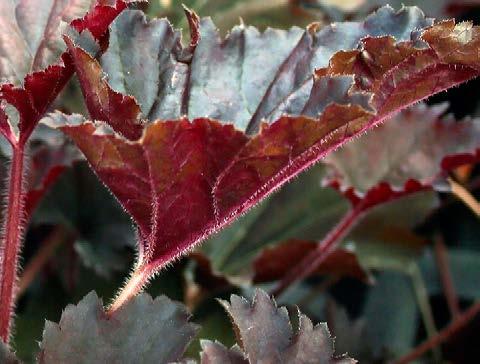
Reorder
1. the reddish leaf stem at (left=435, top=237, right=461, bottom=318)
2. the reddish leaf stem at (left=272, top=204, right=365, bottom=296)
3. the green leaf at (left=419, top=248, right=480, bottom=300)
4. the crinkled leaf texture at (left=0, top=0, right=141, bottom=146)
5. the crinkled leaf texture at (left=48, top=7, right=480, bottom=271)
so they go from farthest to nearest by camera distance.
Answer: the green leaf at (left=419, top=248, right=480, bottom=300) < the reddish leaf stem at (left=435, top=237, right=461, bottom=318) < the reddish leaf stem at (left=272, top=204, right=365, bottom=296) < the crinkled leaf texture at (left=0, top=0, right=141, bottom=146) < the crinkled leaf texture at (left=48, top=7, right=480, bottom=271)

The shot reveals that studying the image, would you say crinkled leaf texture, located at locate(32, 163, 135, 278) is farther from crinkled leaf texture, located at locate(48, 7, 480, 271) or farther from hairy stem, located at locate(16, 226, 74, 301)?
crinkled leaf texture, located at locate(48, 7, 480, 271)

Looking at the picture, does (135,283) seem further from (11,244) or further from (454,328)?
(454,328)

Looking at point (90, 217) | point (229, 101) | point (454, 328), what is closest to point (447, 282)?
point (454, 328)

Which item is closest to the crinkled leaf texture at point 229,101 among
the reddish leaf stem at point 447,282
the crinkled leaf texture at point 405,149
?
the crinkled leaf texture at point 405,149

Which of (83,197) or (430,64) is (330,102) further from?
(83,197)

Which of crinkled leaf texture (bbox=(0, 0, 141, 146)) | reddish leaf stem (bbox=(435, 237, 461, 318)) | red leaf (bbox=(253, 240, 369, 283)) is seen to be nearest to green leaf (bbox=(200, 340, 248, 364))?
crinkled leaf texture (bbox=(0, 0, 141, 146))

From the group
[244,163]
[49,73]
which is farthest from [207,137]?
[49,73]

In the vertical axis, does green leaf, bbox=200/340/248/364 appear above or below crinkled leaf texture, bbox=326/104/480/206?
above
